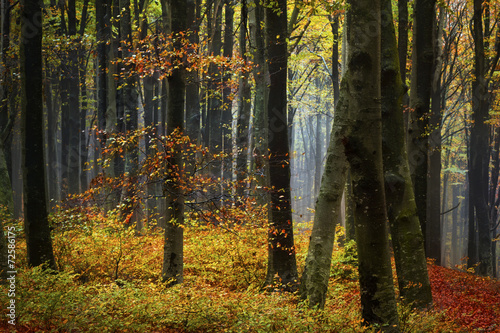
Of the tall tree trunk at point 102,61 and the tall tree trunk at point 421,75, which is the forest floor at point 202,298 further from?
the tall tree trunk at point 102,61

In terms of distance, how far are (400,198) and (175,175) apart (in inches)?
157

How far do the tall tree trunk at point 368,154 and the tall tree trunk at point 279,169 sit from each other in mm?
3374

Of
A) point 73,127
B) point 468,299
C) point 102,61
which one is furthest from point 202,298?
point 73,127

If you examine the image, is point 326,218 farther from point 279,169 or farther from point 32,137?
point 32,137

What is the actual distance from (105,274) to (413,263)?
6388 millimetres

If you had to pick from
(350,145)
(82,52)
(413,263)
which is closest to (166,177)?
(350,145)

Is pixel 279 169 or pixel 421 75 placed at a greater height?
pixel 421 75

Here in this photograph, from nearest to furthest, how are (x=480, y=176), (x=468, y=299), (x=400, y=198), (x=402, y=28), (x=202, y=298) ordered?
(x=202, y=298) < (x=400, y=198) < (x=468, y=299) < (x=402, y=28) < (x=480, y=176)

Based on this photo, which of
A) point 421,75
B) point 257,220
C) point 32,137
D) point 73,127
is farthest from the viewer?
point 73,127

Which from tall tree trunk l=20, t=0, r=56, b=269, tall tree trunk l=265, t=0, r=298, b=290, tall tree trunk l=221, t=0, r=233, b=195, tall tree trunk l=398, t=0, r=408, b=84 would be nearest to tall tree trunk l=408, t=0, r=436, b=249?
tall tree trunk l=398, t=0, r=408, b=84

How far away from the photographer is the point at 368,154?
502 cm

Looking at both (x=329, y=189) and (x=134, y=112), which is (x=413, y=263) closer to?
(x=329, y=189)

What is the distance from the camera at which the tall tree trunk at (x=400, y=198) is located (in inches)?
273

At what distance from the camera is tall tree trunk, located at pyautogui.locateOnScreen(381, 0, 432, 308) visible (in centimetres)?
693
